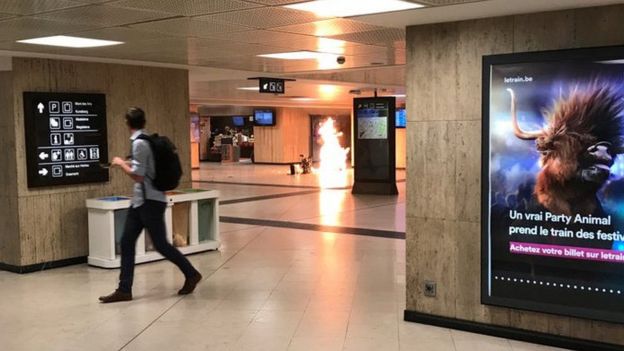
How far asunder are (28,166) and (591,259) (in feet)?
19.1

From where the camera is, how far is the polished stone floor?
475 centimetres

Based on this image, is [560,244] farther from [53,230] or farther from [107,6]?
[53,230]

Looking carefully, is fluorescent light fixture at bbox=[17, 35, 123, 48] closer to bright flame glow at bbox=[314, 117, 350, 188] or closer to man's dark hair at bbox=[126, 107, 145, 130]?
man's dark hair at bbox=[126, 107, 145, 130]

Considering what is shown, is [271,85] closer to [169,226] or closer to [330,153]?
[169,226]

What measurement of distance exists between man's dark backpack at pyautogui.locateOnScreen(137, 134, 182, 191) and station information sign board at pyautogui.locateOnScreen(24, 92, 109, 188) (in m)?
1.76

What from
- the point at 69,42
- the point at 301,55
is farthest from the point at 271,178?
the point at 69,42

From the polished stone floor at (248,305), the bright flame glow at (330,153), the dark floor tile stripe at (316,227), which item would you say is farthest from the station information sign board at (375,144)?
the bright flame glow at (330,153)

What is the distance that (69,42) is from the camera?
6223 millimetres

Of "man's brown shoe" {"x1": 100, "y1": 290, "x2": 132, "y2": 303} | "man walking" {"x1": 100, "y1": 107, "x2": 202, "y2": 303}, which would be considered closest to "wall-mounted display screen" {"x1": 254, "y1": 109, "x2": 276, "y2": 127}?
"man walking" {"x1": 100, "y1": 107, "x2": 202, "y2": 303}

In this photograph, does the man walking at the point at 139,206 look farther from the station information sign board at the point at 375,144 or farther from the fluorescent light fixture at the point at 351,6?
the station information sign board at the point at 375,144

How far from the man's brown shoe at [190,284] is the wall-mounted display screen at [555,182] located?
2.74m

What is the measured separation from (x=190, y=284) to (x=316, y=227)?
4.34 meters

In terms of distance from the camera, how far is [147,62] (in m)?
8.05

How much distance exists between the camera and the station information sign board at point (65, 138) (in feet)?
23.6
